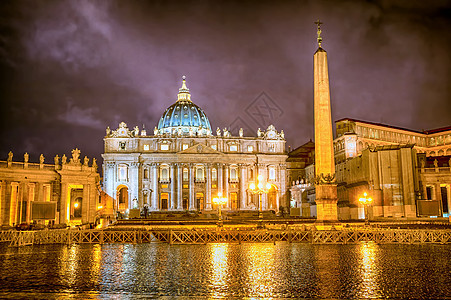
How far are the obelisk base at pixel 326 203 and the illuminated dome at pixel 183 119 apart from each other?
2926 inches

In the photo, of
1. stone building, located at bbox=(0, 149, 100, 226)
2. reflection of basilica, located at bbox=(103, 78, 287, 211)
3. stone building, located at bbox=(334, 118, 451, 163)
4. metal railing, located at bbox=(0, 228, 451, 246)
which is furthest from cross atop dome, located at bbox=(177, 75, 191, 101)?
metal railing, located at bbox=(0, 228, 451, 246)

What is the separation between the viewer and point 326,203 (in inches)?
955

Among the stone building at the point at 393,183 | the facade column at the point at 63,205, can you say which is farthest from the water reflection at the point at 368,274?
the facade column at the point at 63,205

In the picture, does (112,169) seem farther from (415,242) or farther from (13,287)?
(13,287)

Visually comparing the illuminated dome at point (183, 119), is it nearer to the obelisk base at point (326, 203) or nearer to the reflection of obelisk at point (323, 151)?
the reflection of obelisk at point (323, 151)

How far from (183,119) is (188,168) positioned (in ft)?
79.3

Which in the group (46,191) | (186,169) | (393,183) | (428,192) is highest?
(186,169)

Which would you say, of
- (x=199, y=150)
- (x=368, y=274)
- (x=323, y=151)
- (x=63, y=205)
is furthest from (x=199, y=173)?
(x=368, y=274)

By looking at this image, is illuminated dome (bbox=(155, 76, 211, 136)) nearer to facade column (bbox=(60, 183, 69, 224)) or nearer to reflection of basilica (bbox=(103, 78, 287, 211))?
reflection of basilica (bbox=(103, 78, 287, 211))

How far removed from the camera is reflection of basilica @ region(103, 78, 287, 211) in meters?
77.4

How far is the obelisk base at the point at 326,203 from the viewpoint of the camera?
24.0 m

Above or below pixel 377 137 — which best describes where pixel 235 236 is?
below

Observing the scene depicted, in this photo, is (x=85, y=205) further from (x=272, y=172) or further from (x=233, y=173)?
(x=272, y=172)

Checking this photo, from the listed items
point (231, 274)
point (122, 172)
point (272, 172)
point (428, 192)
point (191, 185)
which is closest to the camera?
point (231, 274)
